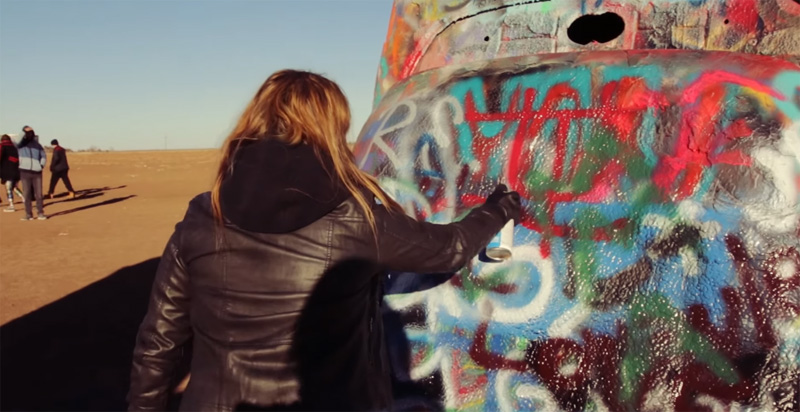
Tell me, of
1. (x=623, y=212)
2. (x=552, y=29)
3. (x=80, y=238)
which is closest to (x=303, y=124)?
(x=623, y=212)

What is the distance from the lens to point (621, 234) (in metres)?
2.31

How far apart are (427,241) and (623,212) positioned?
79 centimetres

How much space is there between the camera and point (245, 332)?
181cm

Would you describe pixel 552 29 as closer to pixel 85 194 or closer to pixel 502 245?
pixel 502 245

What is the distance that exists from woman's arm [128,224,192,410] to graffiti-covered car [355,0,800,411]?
2.96ft

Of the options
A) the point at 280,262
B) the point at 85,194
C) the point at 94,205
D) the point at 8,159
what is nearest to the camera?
the point at 280,262

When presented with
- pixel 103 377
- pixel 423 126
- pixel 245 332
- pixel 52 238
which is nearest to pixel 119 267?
pixel 52 238

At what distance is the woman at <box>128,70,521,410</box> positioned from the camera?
5.78 feet

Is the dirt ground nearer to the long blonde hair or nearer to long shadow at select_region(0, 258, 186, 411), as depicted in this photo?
the long blonde hair

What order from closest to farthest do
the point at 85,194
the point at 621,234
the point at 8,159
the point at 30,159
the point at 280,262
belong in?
1. the point at 280,262
2. the point at 621,234
3. the point at 30,159
4. the point at 8,159
5. the point at 85,194

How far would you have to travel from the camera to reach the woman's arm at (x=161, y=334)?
188 cm

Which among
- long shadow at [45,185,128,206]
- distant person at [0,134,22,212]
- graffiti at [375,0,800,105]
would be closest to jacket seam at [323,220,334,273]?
graffiti at [375,0,800,105]

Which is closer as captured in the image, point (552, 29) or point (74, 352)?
point (552, 29)

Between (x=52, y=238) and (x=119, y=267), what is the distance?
2.79 m
